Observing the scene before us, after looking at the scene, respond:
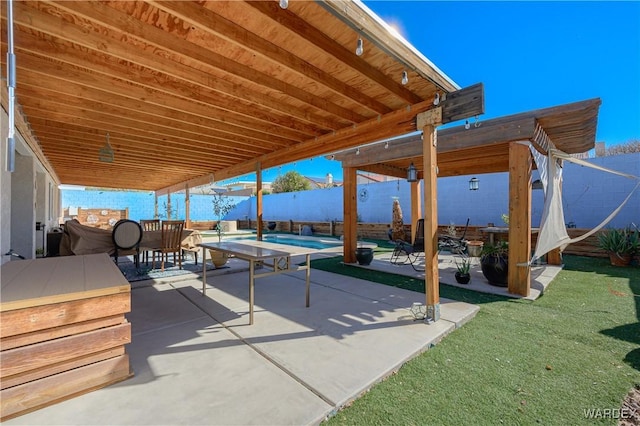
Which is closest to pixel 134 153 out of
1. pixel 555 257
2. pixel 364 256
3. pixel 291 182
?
pixel 364 256

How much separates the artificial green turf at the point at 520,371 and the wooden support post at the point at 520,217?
1.37ft

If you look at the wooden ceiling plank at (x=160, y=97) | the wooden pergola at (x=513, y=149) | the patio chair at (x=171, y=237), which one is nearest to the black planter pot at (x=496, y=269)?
the wooden pergola at (x=513, y=149)

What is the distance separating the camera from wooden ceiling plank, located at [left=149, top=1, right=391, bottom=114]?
1.81 m

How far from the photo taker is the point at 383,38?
2.07 m

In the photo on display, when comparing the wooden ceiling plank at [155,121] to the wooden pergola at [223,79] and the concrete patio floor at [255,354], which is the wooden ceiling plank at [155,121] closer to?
the wooden pergola at [223,79]

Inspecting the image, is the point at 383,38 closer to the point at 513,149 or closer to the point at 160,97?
the point at 160,97

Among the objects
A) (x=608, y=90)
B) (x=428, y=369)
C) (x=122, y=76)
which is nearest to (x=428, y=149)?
(x=428, y=369)

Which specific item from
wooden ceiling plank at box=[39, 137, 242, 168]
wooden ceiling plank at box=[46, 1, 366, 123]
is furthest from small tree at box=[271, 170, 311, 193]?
wooden ceiling plank at box=[46, 1, 366, 123]

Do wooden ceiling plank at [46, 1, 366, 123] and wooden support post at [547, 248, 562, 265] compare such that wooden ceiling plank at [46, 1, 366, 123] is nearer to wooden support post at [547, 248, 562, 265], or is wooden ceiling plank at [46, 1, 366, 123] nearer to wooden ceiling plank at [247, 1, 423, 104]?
wooden ceiling plank at [247, 1, 423, 104]

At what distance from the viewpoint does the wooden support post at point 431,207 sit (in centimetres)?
301

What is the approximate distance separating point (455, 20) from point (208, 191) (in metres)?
18.4

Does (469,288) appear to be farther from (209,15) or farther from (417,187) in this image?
(209,15)

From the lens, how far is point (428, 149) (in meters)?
3.05

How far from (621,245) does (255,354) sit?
7673mm
